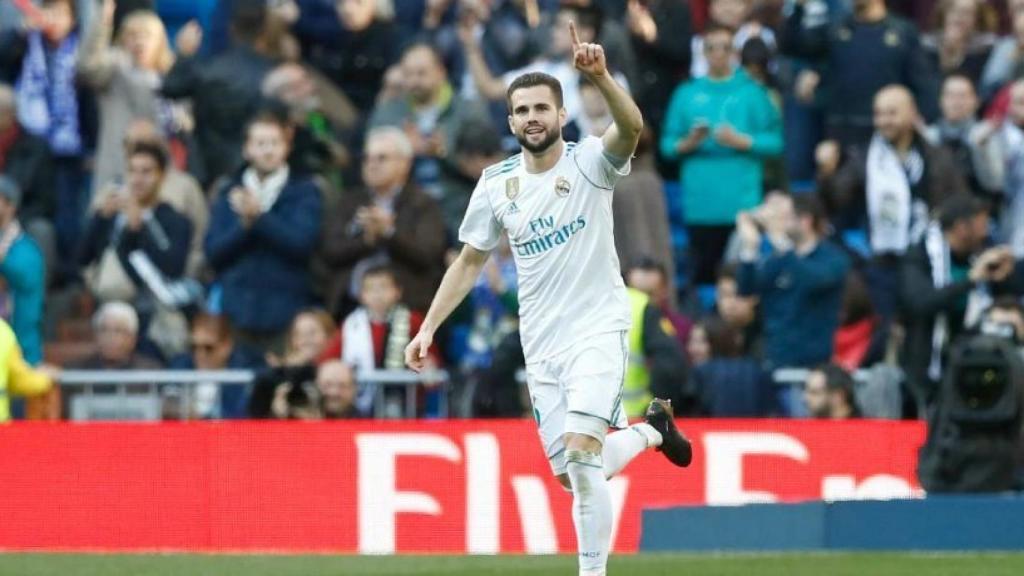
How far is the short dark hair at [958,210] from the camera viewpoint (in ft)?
52.2

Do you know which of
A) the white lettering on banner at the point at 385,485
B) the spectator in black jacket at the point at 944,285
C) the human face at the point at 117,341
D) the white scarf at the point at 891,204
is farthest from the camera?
the white scarf at the point at 891,204

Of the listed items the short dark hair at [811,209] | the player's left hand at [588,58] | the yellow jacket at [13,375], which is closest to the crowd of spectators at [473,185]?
the short dark hair at [811,209]

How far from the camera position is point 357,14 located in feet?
63.9

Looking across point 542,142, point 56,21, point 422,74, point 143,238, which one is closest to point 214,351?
point 143,238

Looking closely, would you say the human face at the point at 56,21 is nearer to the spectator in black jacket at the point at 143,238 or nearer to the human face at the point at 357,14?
the spectator in black jacket at the point at 143,238

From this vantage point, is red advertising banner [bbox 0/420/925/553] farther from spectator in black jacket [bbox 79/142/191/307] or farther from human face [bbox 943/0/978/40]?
human face [bbox 943/0/978/40]

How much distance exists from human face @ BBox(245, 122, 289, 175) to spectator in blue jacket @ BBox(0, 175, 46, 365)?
1660 millimetres

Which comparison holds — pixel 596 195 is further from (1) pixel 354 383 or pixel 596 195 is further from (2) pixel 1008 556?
(1) pixel 354 383

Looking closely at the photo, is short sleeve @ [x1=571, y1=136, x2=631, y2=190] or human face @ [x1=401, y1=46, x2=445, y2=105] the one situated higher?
human face @ [x1=401, y1=46, x2=445, y2=105]

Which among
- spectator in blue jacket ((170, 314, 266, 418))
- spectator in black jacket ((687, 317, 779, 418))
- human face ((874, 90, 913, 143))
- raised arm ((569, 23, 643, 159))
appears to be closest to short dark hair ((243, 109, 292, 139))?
spectator in blue jacket ((170, 314, 266, 418))

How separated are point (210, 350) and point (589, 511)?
6965 millimetres

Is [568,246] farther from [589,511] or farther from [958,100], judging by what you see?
[958,100]

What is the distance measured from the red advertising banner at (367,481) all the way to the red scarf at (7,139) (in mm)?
3596

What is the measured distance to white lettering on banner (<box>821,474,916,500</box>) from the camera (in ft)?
51.5
